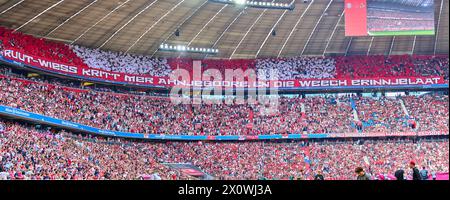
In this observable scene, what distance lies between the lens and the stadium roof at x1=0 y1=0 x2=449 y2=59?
136 feet

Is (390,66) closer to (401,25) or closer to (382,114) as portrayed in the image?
(382,114)

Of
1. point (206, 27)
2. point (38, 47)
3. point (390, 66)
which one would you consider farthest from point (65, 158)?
point (390, 66)

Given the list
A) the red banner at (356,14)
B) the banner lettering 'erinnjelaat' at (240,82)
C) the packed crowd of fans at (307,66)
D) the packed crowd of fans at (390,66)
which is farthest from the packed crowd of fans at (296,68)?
the red banner at (356,14)

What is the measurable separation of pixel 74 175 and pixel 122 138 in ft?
46.4

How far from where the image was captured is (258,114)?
53.9 m

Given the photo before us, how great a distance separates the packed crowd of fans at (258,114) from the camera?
4725 centimetres

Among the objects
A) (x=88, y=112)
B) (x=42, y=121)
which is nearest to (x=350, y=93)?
(x=88, y=112)

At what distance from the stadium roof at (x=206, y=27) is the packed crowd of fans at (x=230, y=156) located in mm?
Result: 9280

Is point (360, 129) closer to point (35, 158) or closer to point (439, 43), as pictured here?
point (439, 43)

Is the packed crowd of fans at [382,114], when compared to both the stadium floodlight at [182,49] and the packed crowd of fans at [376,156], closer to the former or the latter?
the packed crowd of fans at [376,156]

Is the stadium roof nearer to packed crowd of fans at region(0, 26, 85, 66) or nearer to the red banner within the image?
packed crowd of fans at region(0, 26, 85, 66)

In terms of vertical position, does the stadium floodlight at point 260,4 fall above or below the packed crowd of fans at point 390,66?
above

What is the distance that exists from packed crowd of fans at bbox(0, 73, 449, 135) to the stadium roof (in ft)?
17.2
